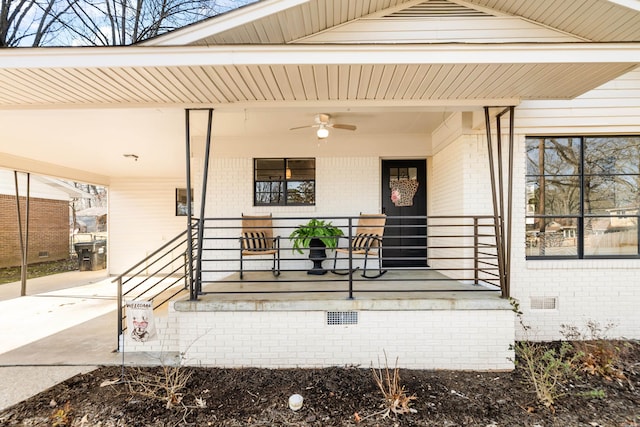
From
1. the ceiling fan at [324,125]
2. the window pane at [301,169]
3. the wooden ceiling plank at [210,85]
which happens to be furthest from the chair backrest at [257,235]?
the wooden ceiling plank at [210,85]

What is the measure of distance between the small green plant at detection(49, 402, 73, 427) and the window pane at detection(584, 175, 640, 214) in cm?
556

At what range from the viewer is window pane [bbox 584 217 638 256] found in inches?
156

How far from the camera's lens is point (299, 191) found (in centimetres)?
512

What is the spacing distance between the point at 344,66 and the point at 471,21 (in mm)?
1821

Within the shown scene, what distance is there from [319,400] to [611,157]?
4.44m

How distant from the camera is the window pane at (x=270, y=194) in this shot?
16.7 feet

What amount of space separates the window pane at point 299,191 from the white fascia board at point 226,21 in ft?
8.24

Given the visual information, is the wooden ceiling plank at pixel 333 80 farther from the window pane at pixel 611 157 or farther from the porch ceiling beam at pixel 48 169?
the porch ceiling beam at pixel 48 169

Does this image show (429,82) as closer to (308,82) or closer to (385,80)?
(385,80)

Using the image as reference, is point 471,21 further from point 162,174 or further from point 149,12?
point 149,12

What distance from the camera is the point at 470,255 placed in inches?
159

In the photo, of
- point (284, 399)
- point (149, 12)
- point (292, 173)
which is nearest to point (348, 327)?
point (284, 399)

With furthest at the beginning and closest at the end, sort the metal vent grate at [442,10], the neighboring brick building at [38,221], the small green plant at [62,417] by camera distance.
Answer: the neighboring brick building at [38,221]
the metal vent grate at [442,10]
the small green plant at [62,417]

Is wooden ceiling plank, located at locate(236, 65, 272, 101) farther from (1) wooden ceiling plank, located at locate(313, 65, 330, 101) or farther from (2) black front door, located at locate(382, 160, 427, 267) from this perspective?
(2) black front door, located at locate(382, 160, 427, 267)
